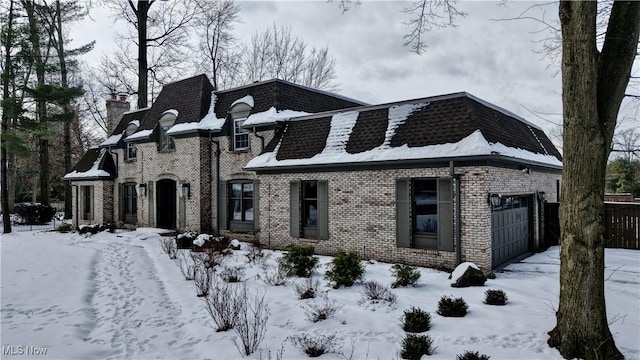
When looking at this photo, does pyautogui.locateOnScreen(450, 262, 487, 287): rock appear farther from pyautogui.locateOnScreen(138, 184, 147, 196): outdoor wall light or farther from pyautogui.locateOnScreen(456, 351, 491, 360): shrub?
pyautogui.locateOnScreen(138, 184, 147, 196): outdoor wall light

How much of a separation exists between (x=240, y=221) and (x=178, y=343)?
11346 millimetres

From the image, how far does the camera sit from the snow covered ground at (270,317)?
20.8 feet

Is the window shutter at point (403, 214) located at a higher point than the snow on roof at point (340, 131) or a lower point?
lower

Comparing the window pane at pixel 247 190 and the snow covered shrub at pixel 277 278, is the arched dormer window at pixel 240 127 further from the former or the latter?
the snow covered shrub at pixel 277 278

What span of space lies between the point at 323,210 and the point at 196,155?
8127 mm

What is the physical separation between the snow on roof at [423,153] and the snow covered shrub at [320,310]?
214 inches

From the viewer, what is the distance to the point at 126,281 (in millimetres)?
11023

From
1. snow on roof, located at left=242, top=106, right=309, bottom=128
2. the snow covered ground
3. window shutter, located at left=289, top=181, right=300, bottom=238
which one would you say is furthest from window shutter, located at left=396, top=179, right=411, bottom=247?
snow on roof, located at left=242, top=106, right=309, bottom=128

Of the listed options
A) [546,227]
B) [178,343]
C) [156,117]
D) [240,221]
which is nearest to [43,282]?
[178,343]

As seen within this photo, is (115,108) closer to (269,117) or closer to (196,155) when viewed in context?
(196,155)

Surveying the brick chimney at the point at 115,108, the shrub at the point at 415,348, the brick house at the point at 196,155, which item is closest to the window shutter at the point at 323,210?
the brick house at the point at 196,155

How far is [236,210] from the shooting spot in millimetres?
18359

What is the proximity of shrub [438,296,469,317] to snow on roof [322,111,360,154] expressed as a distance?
7248 millimetres

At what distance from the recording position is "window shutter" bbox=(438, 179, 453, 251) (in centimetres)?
1142
